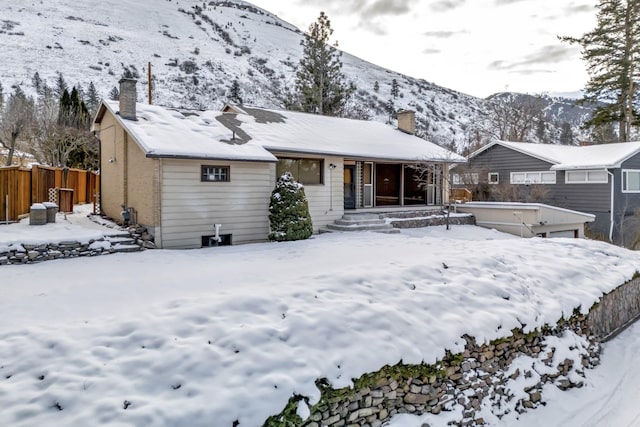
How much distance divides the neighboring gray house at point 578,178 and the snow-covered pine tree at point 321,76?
11.9 m

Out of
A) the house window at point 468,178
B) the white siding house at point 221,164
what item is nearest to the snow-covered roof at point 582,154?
the house window at point 468,178

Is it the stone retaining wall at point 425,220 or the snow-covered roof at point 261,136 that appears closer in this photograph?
the snow-covered roof at point 261,136

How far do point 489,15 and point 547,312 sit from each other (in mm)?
14139

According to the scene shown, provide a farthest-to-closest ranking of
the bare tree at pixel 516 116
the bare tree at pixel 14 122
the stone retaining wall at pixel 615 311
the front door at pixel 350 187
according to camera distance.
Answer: the bare tree at pixel 516 116 → the bare tree at pixel 14 122 → the front door at pixel 350 187 → the stone retaining wall at pixel 615 311

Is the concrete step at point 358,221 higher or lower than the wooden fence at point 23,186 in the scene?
lower

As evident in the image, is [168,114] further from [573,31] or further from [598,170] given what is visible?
[573,31]

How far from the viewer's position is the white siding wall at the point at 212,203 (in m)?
11.2

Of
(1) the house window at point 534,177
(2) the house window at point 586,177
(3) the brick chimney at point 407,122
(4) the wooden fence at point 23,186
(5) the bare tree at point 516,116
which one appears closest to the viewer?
(4) the wooden fence at point 23,186

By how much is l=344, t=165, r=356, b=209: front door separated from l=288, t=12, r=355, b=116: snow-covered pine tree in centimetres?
1514

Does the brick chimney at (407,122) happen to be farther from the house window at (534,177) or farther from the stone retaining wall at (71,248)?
the stone retaining wall at (71,248)

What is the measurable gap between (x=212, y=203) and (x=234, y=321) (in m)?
7.10

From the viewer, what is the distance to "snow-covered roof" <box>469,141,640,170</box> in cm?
2056

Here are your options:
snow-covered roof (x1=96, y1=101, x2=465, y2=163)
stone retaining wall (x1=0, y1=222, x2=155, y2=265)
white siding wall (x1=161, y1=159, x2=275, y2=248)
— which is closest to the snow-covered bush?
white siding wall (x1=161, y1=159, x2=275, y2=248)

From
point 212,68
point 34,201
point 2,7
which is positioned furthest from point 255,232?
point 2,7
